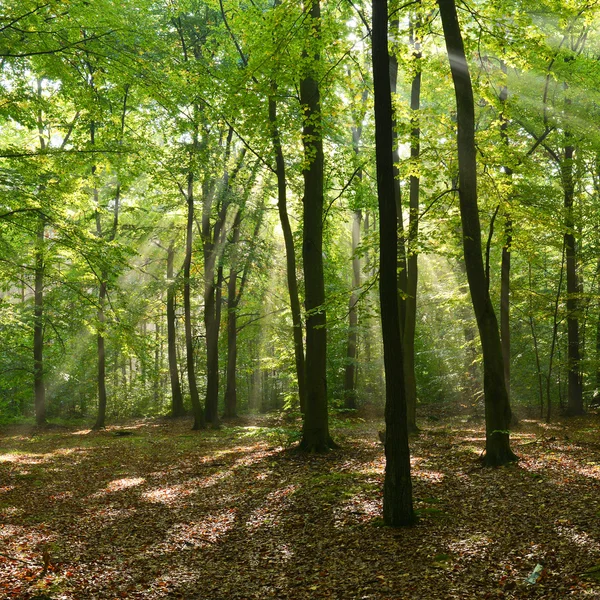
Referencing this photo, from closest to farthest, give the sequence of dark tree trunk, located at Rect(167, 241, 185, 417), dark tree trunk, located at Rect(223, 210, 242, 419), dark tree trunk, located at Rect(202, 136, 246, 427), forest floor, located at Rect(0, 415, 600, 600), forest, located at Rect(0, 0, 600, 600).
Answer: forest floor, located at Rect(0, 415, 600, 600) < forest, located at Rect(0, 0, 600, 600) < dark tree trunk, located at Rect(202, 136, 246, 427) < dark tree trunk, located at Rect(223, 210, 242, 419) < dark tree trunk, located at Rect(167, 241, 185, 417)

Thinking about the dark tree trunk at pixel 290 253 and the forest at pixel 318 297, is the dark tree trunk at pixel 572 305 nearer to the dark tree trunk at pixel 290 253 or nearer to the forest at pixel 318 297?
the forest at pixel 318 297

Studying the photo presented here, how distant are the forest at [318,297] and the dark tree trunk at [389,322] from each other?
31mm

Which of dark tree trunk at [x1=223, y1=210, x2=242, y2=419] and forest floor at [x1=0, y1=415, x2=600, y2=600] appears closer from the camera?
forest floor at [x1=0, y1=415, x2=600, y2=600]

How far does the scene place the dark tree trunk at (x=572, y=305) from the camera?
15.6 meters

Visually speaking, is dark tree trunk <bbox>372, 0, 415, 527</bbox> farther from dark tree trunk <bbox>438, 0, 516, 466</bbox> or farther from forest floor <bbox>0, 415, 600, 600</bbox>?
dark tree trunk <bbox>438, 0, 516, 466</bbox>

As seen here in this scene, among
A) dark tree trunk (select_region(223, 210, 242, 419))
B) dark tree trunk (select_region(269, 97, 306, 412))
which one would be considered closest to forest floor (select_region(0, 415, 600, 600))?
dark tree trunk (select_region(269, 97, 306, 412))

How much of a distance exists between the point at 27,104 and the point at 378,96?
793cm

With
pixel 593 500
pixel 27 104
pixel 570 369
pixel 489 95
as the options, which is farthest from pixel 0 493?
pixel 570 369

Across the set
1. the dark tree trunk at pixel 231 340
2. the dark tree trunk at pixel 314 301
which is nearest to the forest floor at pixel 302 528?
the dark tree trunk at pixel 314 301

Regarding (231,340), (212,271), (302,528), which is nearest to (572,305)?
(212,271)

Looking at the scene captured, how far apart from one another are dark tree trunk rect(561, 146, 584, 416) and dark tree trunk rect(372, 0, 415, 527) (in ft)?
33.6

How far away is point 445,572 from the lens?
16.9 ft

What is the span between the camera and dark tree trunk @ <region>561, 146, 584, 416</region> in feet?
51.3

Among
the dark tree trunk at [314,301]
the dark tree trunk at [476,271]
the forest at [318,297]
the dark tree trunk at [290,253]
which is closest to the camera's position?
the forest at [318,297]
